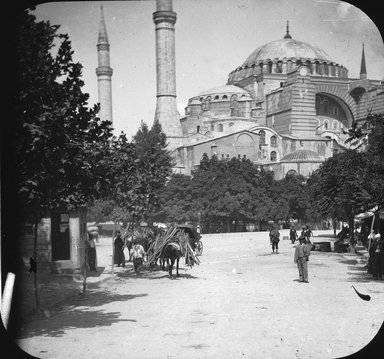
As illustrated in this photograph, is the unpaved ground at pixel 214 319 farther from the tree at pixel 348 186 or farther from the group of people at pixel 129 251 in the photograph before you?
the tree at pixel 348 186

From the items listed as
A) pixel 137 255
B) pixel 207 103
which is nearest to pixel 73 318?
pixel 137 255

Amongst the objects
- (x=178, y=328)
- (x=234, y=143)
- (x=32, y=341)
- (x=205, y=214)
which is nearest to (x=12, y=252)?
(x=32, y=341)

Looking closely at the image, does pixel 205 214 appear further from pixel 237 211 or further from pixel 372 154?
pixel 372 154

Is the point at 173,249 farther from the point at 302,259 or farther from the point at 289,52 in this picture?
the point at 289,52

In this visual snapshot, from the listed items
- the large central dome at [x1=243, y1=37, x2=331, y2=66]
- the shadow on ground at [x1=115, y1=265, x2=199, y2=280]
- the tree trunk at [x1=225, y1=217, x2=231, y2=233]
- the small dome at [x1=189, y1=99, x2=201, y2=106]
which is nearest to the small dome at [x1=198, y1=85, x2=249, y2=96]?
the small dome at [x1=189, y1=99, x2=201, y2=106]

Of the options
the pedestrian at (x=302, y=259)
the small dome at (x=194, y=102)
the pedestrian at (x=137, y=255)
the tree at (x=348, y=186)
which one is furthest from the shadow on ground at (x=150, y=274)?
the small dome at (x=194, y=102)

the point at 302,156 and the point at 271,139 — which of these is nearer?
the point at 302,156
